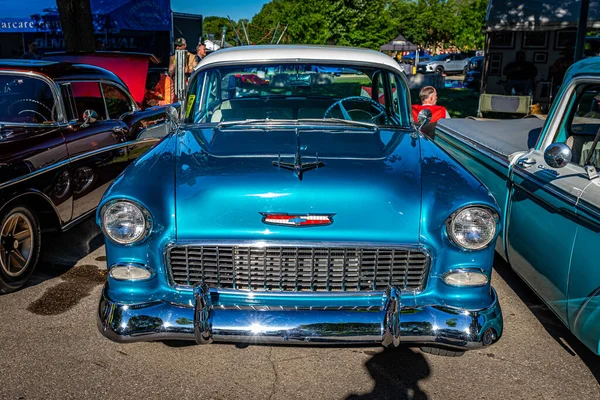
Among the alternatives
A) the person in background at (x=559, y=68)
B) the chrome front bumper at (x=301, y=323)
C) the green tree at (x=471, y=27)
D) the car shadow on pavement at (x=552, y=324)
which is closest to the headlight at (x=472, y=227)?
the chrome front bumper at (x=301, y=323)

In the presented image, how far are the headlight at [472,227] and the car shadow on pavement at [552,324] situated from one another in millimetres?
1095

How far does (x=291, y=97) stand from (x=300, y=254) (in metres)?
1.86

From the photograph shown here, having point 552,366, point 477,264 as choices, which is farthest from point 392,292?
point 552,366

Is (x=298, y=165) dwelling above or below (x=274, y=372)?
above

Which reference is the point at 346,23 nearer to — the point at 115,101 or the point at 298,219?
the point at 115,101

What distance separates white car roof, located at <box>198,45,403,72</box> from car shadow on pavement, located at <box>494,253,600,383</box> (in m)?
1.87

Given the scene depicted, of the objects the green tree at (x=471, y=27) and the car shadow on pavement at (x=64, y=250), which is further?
the green tree at (x=471, y=27)

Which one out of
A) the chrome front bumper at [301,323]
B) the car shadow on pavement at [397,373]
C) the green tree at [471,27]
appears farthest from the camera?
A: the green tree at [471,27]

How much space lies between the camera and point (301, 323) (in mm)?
2748

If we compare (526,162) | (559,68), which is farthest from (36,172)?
(559,68)

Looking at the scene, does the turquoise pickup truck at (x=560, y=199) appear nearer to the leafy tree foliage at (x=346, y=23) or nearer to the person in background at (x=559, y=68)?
the person in background at (x=559, y=68)

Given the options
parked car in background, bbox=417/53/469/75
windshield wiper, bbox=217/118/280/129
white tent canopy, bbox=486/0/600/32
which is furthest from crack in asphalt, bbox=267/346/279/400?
parked car in background, bbox=417/53/469/75

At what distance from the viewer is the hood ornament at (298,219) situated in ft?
9.05

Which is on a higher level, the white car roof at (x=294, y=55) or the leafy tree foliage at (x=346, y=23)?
the leafy tree foliage at (x=346, y=23)
